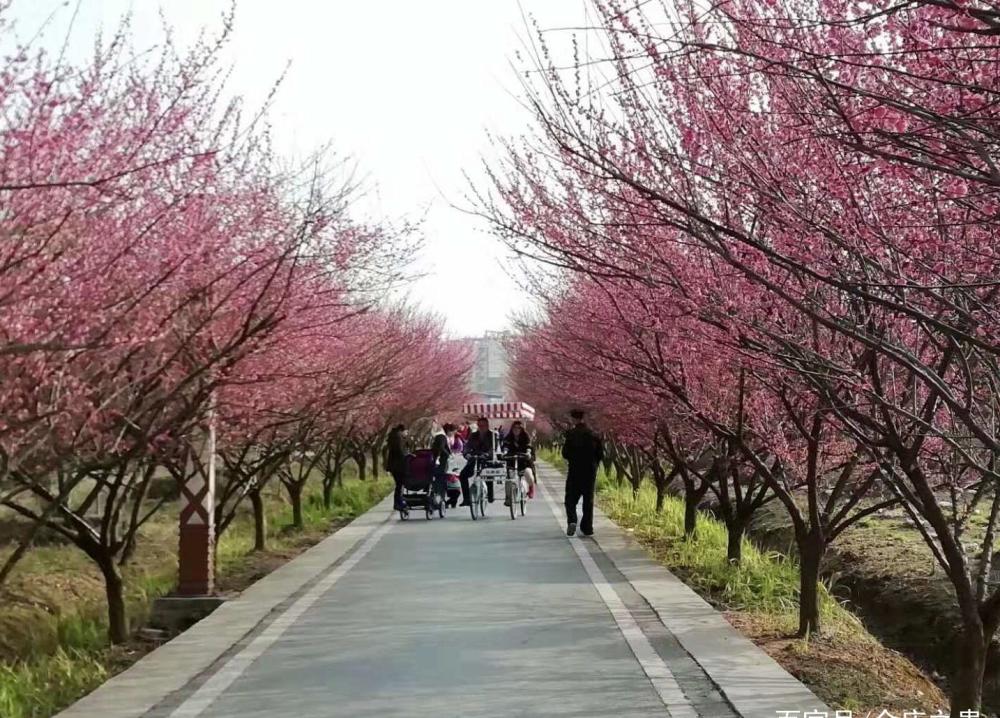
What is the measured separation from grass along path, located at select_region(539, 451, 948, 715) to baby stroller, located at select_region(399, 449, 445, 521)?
523 cm

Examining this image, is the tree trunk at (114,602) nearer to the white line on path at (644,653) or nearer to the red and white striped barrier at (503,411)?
the white line on path at (644,653)

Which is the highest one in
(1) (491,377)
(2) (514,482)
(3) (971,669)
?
(1) (491,377)

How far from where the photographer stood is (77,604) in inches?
587

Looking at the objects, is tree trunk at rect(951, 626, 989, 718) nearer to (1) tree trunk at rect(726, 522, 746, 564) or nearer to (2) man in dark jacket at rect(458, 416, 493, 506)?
(1) tree trunk at rect(726, 522, 746, 564)

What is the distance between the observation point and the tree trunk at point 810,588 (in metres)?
10.4

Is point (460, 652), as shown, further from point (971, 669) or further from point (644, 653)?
point (971, 669)

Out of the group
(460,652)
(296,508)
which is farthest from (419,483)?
(460,652)

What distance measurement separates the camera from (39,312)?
303 inches

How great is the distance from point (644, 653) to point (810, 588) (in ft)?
6.19

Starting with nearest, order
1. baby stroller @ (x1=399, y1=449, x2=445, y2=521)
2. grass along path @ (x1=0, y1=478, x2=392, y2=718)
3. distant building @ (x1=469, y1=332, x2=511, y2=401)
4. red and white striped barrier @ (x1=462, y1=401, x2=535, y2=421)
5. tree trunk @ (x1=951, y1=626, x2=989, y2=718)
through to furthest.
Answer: tree trunk @ (x1=951, y1=626, x2=989, y2=718) → grass along path @ (x1=0, y1=478, x2=392, y2=718) → baby stroller @ (x1=399, y1=449, x2=445, y2=521) → red and white striped barrier @ (x1=462, y1=401, x2=535, y2=421) → distant building @ (x1=469, y1=332, x2=511, y2=401)

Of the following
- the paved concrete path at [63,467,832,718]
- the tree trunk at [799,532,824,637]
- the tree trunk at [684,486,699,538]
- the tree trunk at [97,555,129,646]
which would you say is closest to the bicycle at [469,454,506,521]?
the tree trunk at [684,486,699,538]

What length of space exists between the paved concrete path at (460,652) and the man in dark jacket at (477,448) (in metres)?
8.80

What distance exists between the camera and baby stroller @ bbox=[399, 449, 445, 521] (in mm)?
23219

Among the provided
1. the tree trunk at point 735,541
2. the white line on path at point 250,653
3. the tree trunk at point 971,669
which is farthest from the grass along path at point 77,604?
the tree trunk at point 971,669
